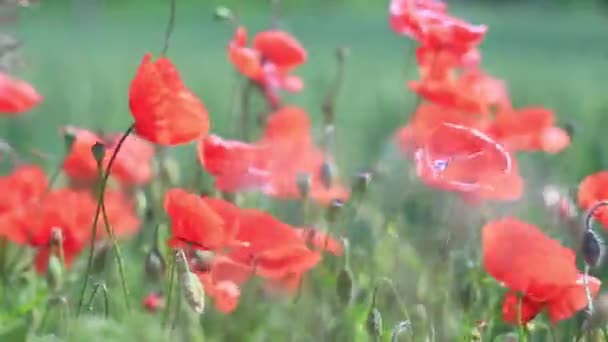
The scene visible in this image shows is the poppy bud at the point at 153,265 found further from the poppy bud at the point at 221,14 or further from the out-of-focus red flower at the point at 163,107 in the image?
the poppy bud at the point at 221,14

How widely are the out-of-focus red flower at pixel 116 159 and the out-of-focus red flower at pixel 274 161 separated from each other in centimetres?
15

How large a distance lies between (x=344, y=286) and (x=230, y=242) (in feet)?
0.63

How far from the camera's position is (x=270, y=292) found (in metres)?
1.89

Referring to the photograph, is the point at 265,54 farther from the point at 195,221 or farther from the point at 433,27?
the point at 195,221

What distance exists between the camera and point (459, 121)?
6.81ft

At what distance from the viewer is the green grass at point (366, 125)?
177 cm

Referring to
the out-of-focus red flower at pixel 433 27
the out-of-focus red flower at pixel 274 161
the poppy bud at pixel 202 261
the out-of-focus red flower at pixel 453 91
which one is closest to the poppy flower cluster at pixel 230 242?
the poppy bud at pixel 202 261

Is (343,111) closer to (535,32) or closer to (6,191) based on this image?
(6,191)

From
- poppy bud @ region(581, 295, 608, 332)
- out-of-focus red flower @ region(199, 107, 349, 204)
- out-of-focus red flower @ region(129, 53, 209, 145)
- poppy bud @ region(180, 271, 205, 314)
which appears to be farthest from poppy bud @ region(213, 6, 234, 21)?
poppy bud @ region(581, 295, 608, 332)

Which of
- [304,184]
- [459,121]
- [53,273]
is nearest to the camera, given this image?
[53,273]

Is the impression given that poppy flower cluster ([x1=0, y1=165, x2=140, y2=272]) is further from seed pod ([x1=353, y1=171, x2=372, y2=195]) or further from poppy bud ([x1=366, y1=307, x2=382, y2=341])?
poppy bud ([x1=366, y1=307, x2=382, y2=341])

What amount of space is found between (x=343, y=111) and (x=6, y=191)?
3208 millimetres

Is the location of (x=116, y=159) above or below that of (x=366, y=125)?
above

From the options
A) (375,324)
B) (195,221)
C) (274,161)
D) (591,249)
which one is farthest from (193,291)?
(274,161)
